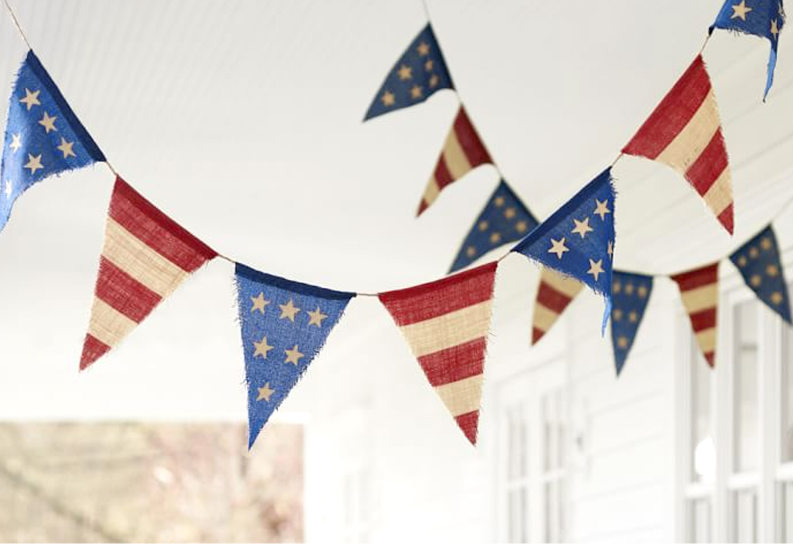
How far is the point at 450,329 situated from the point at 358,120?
7.34ft

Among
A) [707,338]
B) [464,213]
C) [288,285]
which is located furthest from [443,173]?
[464,213]

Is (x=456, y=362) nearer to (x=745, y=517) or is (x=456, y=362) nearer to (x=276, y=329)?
(x=276, y=329)

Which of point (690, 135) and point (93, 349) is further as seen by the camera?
point (690, 135)

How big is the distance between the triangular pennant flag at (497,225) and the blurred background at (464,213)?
18.7 inches

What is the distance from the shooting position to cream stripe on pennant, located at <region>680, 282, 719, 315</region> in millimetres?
4105

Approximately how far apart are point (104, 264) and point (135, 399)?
8.24m

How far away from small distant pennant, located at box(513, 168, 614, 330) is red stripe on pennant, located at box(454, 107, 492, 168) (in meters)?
1.35

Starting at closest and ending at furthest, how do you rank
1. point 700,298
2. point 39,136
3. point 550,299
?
point 39,136, point 700,298, point 550,299

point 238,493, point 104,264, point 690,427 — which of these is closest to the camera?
point 104,264

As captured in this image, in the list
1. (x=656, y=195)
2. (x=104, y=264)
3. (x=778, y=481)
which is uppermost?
(x=656, y=195)

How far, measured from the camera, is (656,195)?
515 cm

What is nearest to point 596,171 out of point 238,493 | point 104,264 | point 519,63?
point 519,63

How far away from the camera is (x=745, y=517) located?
443 cm

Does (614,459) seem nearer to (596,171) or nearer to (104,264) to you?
(596,171)
